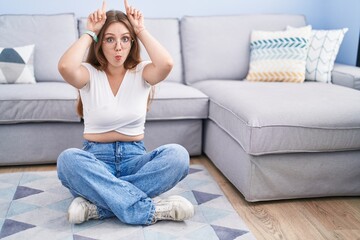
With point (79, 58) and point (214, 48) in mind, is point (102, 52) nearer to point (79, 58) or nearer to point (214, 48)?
point (79, 58)

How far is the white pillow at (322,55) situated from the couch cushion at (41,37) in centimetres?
164

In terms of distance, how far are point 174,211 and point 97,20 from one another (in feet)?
2.86

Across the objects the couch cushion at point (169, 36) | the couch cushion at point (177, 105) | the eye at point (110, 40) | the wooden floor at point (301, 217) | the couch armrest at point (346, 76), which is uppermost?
the eye at point (110, 40)

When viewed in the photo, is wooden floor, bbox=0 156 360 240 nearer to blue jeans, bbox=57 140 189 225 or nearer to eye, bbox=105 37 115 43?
blue jeans, bbox=57 140 189 225

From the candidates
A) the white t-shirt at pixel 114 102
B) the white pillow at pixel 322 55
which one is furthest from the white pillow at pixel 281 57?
the white t-shirt at pixel 114 102

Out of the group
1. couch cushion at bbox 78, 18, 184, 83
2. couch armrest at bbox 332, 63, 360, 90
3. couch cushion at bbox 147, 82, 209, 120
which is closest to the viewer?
couch cushion at bbox 147, 82, 209, 120

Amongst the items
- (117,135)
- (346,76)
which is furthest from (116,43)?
(346,76)

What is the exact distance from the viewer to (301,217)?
2031 millimetres

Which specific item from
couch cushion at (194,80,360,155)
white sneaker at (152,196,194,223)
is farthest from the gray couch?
white sneaker at (152,196,194,223)

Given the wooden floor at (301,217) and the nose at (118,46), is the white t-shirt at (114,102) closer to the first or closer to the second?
Result: the nose at (118,46)

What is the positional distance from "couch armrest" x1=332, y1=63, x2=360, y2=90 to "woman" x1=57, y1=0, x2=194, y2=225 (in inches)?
52.5

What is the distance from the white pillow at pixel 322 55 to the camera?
9.90ft

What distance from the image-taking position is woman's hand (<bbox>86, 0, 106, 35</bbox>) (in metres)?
1.89

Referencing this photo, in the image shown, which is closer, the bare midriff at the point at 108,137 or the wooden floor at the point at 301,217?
the wooden floor at the point at 301,217
